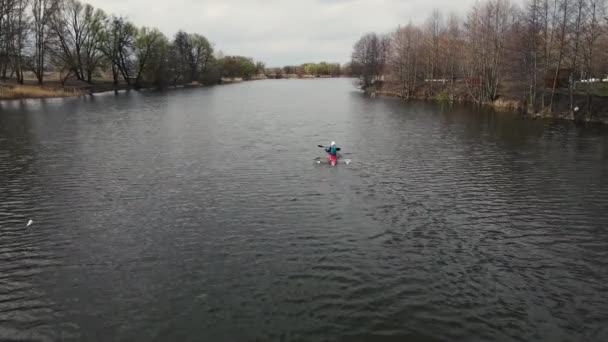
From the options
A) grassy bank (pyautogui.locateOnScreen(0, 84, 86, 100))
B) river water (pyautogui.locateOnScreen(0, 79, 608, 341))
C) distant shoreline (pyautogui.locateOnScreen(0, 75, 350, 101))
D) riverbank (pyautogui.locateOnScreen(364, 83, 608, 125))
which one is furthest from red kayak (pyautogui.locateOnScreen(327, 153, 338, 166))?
grassy bank (pyautogui.locateOnScreen(0, 84, 86, 100))

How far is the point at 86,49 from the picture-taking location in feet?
360

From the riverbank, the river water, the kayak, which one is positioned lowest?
the river water

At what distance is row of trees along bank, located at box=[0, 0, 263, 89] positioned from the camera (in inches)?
3369

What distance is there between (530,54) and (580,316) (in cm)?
5444

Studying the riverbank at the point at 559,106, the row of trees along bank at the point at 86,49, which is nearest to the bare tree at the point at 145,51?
the row of trees along bank at the point at 86,49

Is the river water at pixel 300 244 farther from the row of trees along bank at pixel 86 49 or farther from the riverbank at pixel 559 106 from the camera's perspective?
the row of trees along bank at pixel 86 49

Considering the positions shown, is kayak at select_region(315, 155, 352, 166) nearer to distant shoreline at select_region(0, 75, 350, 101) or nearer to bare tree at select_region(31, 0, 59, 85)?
distant shoreline at select_region(0, 75, 350, 101)

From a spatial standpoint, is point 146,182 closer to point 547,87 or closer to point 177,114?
point 177,114

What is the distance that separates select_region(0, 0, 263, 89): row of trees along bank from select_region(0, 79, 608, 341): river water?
220ft

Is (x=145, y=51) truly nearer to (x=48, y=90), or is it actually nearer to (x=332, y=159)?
(x=48, y=90)

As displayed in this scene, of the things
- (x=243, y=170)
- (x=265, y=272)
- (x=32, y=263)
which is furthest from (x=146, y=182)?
(x=265, y=272)

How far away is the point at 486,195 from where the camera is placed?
22.8 m

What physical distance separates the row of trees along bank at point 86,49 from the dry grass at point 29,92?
6.16 meters

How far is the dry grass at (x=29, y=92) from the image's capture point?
7661 cm
